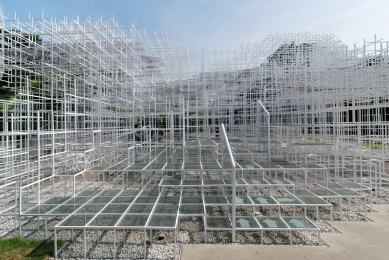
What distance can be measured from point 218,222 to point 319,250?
2.12 m

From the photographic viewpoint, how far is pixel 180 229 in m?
5.65

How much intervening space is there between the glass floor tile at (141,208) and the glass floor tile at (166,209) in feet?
0.53

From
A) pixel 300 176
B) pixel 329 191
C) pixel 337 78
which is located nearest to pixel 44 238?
pixel 329 191

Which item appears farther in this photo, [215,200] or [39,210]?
[215,200]

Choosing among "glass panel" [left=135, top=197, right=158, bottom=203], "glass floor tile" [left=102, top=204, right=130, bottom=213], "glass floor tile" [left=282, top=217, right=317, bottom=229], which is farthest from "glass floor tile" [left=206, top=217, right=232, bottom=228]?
"glass floor tile" [left=102, top=204, right=130, bottom=213]

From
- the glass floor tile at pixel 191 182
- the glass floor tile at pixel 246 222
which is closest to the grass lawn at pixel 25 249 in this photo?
the glass floor tile at pixel 191 182

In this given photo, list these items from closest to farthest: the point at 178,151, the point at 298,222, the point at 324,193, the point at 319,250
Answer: the point at 319,250
the point at 298,222
the point at 324,193
the point at 178,151

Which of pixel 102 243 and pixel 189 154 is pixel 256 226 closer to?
pixel 102 243

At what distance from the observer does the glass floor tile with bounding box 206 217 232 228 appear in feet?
17.0

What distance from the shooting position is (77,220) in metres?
4.86

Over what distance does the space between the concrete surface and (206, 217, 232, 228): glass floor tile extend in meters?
0.43

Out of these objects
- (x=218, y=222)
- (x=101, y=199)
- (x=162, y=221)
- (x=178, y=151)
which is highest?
(x=178, y=151)

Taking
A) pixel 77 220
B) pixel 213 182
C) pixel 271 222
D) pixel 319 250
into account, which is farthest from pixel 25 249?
pixel 319 250

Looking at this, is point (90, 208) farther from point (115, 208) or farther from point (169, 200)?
point (169, 200)
